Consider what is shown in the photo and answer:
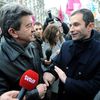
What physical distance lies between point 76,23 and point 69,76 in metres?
0.55

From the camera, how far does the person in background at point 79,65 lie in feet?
10.5

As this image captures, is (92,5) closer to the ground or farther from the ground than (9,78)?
closer to the ground

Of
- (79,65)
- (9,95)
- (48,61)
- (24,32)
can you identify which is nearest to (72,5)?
(48,61)

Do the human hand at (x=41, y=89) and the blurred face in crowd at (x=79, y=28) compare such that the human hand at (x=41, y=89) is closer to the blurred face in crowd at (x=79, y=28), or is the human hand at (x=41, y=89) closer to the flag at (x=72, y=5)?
the blurred face in crowd at (x=79, y=28)

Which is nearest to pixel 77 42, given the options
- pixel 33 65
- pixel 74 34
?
pixel 74 34

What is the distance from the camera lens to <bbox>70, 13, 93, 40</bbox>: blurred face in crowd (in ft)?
11.1

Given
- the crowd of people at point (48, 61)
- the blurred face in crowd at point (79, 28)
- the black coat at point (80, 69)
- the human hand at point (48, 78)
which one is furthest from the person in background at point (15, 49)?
the blurred face in crowd at point (79, 28)

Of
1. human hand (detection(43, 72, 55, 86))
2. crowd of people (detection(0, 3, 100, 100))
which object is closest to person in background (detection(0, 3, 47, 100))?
crowd of people (detection(0, 3, 100, 100))

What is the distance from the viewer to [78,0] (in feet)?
33.7

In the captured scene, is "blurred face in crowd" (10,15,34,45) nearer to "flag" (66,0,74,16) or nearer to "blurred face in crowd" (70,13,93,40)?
"blurred face in crowd" (70,13,93,40)

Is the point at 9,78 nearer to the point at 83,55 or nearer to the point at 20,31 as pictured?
the point at 20,31

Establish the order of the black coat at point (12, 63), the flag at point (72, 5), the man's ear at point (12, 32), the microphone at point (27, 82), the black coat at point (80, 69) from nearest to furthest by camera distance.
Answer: the microphone at point (27, 82) < the black coat at point (12, 63) < the man's ear at point (12, 32) < the black coat at point (80, 69) < the flag at point (72, 5)

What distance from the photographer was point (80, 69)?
3.28 metres

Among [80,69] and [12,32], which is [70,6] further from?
[12,32]
